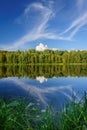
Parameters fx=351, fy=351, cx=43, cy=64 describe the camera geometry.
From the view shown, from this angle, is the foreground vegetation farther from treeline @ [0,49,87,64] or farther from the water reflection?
treeline @ [0,49,87,64]

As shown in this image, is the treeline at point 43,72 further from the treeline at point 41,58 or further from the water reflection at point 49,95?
the treeline at point 41,58

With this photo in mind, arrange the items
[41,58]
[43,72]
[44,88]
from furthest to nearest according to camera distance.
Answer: [41,58] → [43,72] → [44,88]

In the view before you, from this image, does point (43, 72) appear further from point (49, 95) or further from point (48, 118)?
point (48, 118)

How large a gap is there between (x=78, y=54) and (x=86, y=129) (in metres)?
119

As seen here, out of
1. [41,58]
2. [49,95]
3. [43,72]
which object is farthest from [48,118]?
[41,58]

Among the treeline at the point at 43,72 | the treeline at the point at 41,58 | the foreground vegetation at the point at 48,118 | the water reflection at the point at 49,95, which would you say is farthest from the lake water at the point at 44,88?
the treeline at the point at 41,58

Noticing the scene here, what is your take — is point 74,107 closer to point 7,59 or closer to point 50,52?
point 7,59

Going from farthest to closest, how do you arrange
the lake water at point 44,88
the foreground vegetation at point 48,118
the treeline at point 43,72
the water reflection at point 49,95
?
1. the treeline at point 43,72
2. the water reflection at point 49,95
3. the lake water at point 44,88
4. the foreground vegetation at point 48,118

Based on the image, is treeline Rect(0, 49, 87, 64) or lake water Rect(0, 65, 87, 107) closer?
lake water Rect(0, 65, 87, 107)

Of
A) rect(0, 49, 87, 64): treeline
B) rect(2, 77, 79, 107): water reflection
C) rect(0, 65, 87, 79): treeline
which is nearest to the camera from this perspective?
rect(2, 77, 79, 107): water reflection

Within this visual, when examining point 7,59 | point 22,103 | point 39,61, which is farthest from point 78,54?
point 22,103

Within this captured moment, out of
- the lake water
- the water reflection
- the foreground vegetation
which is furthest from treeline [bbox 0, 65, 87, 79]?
the foreground vegetation

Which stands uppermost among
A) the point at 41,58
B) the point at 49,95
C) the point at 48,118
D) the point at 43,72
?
the point at 48,118

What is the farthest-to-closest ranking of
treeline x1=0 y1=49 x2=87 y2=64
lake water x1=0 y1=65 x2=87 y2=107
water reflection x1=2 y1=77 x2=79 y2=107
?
treeline x1=0 y1=49 x2=87 y2=64
water reflection x1=2 y1=77 x2=79 y2=107
lake water x1=0 y1=65 x2=87 y2=107
